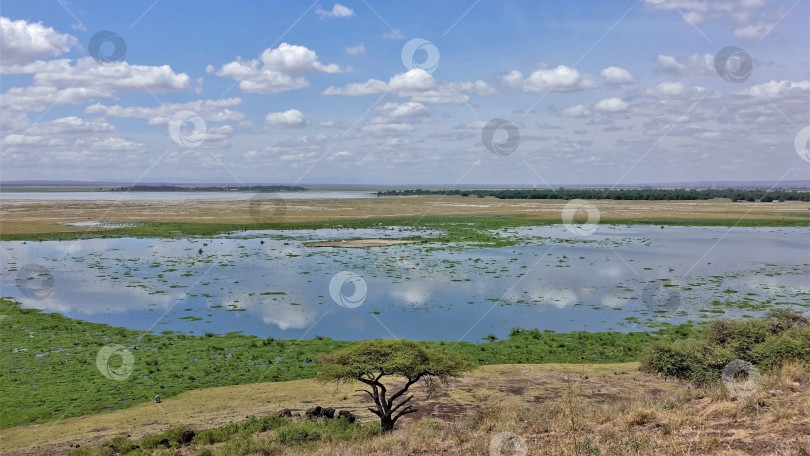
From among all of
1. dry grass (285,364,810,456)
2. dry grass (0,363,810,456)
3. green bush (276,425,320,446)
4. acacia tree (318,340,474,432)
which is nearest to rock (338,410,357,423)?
dry grass (0,363,810,456)

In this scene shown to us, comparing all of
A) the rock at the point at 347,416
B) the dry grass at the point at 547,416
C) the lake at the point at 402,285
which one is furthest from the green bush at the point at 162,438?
the lake at the point at 402,285

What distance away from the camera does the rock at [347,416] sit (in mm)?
16270

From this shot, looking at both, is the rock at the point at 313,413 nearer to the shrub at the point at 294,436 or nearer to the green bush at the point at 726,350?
the shrub at the point at 294,436

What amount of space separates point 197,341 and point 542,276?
25801 millimetres

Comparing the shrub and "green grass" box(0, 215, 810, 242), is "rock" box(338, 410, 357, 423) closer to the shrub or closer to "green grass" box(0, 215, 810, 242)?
the shrub

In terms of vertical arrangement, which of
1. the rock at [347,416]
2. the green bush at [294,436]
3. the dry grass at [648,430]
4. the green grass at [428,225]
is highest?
the green grass at [428,225]

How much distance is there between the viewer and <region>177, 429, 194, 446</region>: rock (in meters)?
14.8

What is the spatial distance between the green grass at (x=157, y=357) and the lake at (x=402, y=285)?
5.99 ft

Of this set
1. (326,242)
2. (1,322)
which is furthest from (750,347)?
(326,242)

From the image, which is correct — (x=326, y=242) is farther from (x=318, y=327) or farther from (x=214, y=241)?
(x=318, y=327)

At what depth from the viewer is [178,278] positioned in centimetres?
4050

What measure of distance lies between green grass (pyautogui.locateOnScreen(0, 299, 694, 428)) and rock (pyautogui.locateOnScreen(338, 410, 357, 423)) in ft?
15.6

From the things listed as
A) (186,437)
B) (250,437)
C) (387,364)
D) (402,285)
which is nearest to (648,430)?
(387,364)

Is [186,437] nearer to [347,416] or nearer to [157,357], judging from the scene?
[347,416]
